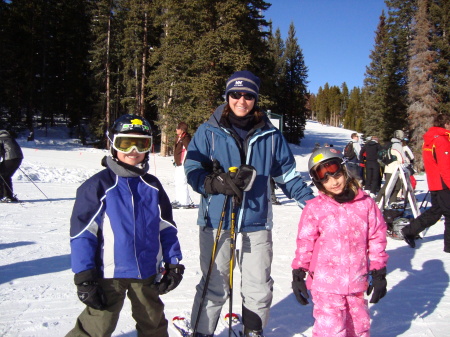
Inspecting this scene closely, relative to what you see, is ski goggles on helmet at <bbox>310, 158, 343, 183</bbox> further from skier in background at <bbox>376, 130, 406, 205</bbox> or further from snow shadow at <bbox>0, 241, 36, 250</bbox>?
skier in background at <bbox>376, 130, 406, 205</bbox>

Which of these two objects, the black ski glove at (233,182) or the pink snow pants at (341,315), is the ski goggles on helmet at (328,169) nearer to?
the black ski glove at (233,182)

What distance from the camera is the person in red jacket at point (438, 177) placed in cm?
568

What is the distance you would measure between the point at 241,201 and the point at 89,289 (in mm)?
1238

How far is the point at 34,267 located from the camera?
4.89m

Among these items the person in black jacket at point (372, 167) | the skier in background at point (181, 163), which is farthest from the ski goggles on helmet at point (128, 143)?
the person in black jacket at point (372, 167)

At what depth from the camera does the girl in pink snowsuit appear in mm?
2605

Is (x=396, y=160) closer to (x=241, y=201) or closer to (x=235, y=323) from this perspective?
(x=235, y=323)

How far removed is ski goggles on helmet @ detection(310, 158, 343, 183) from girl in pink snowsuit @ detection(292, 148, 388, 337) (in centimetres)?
2

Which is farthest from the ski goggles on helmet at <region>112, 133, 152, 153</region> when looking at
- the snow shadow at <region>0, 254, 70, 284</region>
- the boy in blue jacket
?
the snow shadow at <region>0, 254, 70, 284</region>

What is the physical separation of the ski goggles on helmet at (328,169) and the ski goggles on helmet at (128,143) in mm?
1376

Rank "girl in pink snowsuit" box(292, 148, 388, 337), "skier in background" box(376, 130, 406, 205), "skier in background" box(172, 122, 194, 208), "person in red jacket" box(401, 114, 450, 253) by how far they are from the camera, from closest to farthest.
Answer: "girl in pink snowsuit" box(292, 148, 388, 337)
"person in red jacket" box(401, 114, 450, 253)
"skier in background" box(376, 130, 406, 205)
"skier in background" box(172, 122, 194, 208)

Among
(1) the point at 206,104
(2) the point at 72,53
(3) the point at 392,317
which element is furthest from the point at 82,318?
(2) the point at 72,53

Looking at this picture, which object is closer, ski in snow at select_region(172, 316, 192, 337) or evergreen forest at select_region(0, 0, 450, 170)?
ski in snow at select_region(172, 316, 192, 337)

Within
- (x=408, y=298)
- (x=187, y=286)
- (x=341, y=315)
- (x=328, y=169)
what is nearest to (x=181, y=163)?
(x=187, y=286)
